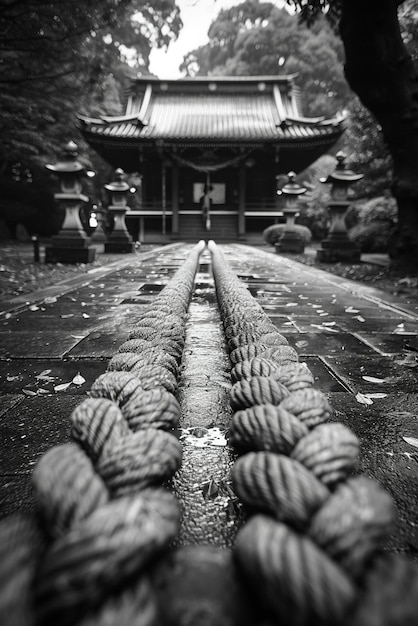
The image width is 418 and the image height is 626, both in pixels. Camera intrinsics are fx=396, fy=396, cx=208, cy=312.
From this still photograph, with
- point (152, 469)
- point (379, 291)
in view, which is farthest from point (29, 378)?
point (379, 291)

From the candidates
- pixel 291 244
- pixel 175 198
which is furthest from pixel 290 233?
pixel 175 198

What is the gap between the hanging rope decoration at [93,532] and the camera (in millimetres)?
373

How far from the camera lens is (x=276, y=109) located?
18.0 meters

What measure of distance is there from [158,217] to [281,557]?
16.7 metres

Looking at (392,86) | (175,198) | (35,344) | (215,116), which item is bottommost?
(35,344)

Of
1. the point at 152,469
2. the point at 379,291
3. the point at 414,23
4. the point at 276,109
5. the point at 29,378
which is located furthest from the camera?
the point at 276,109

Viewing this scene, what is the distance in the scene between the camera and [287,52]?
2720cm

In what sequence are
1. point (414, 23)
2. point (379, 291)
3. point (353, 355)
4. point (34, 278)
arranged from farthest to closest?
point (414, 23), point (34, 278), point (379, 291), point (353, 355)

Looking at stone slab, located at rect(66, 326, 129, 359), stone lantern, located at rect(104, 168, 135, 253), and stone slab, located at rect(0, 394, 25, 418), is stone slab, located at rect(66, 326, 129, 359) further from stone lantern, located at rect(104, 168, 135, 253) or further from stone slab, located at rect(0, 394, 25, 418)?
stone lantern, located at rect(104, 168, 135, 253)

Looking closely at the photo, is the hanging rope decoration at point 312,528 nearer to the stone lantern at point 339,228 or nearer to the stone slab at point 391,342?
the stone slab at point 391,342

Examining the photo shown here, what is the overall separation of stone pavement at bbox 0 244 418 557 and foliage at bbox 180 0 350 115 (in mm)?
26033

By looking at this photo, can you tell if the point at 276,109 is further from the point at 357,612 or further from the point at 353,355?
the point at 357,612

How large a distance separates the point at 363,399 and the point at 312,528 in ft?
3.45

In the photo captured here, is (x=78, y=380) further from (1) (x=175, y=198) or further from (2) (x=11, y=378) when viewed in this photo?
(1) (x=175, y=198)
